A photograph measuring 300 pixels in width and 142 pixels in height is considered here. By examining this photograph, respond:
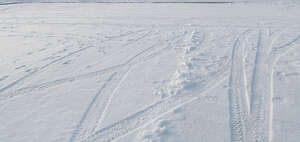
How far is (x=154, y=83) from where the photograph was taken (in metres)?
4.26

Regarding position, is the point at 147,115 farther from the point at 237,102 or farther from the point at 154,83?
the point at 237,102

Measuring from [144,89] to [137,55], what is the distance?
1660 millimetres

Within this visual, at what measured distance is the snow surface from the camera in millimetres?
3086

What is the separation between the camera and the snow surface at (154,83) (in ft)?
10.1

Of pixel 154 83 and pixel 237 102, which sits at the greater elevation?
pixel 154 83

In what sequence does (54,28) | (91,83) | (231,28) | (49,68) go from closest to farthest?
(91,83), (49,68), (231,28), (54,28)

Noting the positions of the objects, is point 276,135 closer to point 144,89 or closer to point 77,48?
point 144,89

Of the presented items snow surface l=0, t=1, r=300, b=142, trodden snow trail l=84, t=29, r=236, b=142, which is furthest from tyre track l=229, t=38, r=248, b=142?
trodden snow trail l=84, t=29, r=236, b=142

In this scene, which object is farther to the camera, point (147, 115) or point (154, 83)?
point (154, 83)

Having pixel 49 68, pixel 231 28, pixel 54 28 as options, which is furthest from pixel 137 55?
pixel 54 28

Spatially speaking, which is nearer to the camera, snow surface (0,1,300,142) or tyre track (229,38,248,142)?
tyre track (229,38,248,142)

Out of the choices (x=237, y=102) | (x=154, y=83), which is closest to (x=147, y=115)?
(x=154, y=83)

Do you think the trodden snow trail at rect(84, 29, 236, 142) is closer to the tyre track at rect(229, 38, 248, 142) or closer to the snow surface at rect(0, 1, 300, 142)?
the snow surface at rect(0, 1, 300, 142)

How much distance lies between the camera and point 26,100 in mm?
3938
